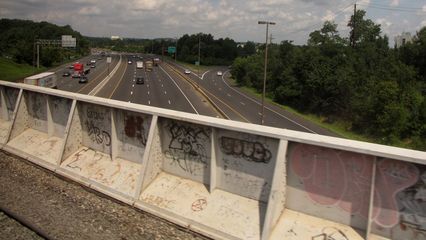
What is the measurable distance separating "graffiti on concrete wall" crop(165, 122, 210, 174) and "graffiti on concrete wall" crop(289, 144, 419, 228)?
7.65 ft

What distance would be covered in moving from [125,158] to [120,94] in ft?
160

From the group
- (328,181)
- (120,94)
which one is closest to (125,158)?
(328,181)

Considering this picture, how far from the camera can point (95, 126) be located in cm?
1215

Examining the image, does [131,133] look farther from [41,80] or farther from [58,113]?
[41,80]

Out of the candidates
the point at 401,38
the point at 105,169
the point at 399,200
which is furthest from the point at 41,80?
the point at 401,38

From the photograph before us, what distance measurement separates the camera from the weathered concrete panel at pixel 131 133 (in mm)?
10695

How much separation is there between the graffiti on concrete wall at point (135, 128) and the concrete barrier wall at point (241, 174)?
0.03m

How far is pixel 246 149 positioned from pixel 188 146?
5.70 ft

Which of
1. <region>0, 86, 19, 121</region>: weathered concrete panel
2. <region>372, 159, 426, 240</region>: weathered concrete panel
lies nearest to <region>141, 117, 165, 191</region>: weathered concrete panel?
<region>372, 159, 426, 240</region>: weathered concrete panel

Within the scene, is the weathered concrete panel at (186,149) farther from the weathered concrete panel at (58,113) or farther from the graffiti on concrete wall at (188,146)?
the weathered concrete panel at (58,113)

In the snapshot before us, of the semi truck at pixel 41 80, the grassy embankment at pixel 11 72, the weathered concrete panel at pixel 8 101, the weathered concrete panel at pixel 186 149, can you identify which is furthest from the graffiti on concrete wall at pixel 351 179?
the grassy embankment at pixel 11 72

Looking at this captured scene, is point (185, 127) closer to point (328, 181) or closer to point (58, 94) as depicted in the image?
point (328, 181)

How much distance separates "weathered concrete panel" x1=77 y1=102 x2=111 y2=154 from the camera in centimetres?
1175

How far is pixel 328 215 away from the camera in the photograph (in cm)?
767
